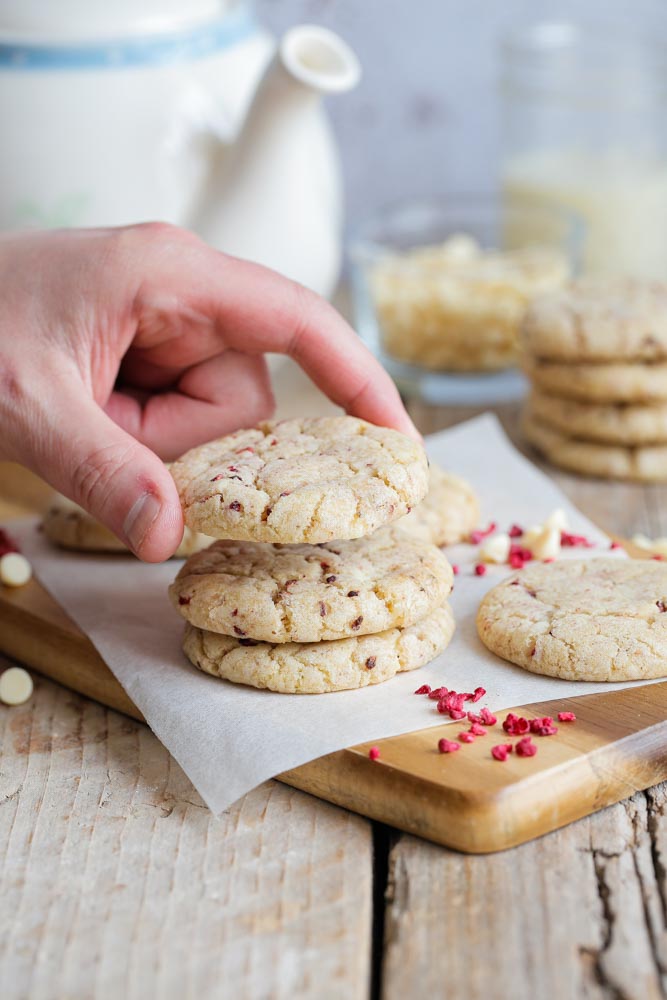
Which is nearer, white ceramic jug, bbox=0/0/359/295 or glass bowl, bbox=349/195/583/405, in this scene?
white ceramic jug, bbox=0/0/359/295

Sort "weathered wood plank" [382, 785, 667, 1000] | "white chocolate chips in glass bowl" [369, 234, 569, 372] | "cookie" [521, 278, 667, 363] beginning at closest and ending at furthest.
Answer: "weathered wood plank" [382, 785, 667, 1000]
"cookie" [521, 278, 667, 363]
"white chocolate chips in glass bowl" [369, 234, 569, 372]

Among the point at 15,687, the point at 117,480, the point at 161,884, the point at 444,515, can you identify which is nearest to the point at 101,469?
the point at 117,480

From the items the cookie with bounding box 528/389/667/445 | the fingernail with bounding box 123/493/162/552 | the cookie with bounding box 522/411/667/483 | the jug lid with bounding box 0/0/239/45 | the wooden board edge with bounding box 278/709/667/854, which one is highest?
the jug lid with bounding box 0/0/239/45

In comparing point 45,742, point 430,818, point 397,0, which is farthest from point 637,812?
point 397,0

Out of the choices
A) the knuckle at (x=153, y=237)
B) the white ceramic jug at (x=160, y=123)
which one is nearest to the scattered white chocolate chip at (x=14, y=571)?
the knuckle at (x=153, y=237)

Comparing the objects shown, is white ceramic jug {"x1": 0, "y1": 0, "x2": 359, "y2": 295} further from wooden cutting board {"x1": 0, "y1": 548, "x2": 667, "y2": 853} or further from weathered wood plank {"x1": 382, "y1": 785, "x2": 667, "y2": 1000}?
weathered wood plank {"x1": 382, "y1": 785, "x2": 667, "y2": 1000}

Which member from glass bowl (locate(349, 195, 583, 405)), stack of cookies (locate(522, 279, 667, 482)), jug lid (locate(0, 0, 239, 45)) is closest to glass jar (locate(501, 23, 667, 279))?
glass bowl (locate(349, 195, 583, 405))
